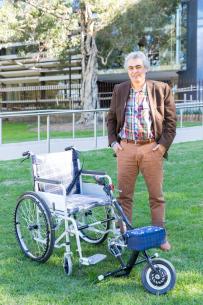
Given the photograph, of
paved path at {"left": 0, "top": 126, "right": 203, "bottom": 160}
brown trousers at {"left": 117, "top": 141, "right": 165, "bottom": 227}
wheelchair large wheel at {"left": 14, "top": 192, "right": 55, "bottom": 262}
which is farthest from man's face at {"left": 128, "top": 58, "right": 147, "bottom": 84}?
paved path at {"left": 0, "top": 126, "right": 203, "bottom": 160}

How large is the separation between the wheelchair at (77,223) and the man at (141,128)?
0.98 feet

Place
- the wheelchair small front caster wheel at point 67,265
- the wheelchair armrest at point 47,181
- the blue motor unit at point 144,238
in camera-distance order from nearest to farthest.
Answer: the blue motor unit at point 144,238 → the wheelchair small front caster wheel at point 67,265 → the wheelchair armrest at point 47,181

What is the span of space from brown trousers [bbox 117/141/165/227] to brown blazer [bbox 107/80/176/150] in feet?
0.43

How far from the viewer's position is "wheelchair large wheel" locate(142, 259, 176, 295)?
3771 millimetres

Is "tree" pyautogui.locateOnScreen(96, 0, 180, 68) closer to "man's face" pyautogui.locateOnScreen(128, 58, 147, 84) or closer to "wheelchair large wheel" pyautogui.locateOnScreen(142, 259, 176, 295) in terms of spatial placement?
"man's face" pyautogui.locateOnScreen(128, 58, 147, 84)

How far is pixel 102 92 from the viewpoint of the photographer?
1265 inches

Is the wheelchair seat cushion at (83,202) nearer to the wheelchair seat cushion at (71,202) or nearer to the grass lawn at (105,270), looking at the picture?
the wheelchair seat cushion at (71,202)

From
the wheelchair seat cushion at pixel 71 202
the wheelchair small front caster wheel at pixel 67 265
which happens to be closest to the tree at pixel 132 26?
the wheelchair seat cushion at pixel 71 202

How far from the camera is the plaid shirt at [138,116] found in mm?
4553

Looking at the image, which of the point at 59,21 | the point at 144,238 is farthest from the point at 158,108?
the point at 59,21

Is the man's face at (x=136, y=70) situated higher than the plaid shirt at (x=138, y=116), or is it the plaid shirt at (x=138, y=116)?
the man's face at (x=136, y=70)

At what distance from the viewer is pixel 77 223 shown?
4.58 metres

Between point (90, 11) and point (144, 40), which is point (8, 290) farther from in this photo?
point (144, 40)

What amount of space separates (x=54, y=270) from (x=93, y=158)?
19.1ft
